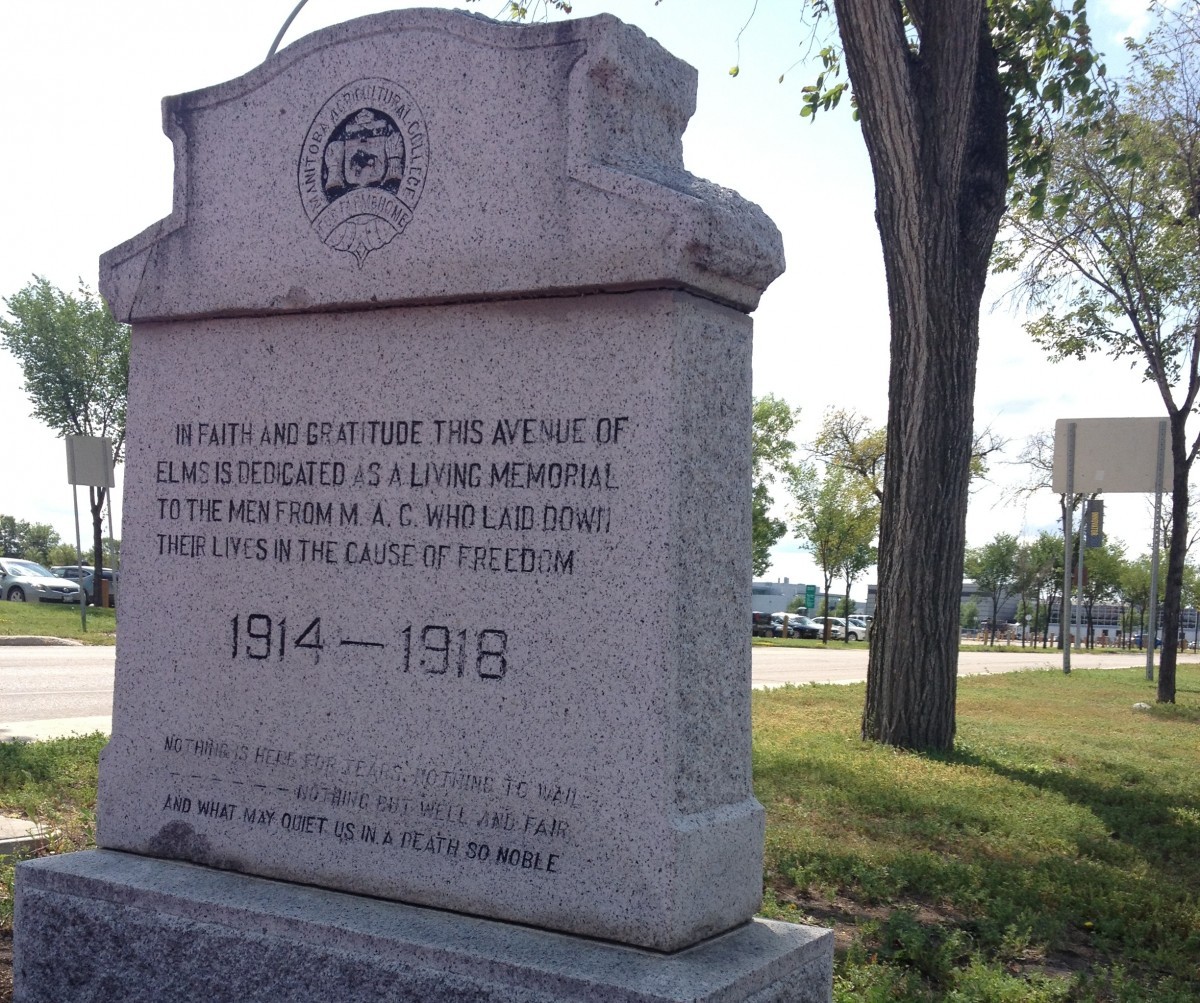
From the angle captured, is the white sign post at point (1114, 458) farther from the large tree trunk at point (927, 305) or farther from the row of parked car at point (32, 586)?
the row of parked car at point (32, 586)

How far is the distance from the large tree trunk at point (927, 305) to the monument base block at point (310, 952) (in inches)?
251

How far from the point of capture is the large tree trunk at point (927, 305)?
Answer: 31.0 ft

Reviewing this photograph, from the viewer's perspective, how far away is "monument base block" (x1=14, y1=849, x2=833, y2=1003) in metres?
3.18

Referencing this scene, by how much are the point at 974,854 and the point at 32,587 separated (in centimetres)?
3330

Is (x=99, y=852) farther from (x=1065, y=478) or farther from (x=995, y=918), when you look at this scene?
(x=1065, y=478)

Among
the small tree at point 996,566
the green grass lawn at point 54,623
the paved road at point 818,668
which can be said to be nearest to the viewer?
the paved road at point 818,668

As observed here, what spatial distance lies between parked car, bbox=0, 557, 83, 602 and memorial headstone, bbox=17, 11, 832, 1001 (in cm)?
3281

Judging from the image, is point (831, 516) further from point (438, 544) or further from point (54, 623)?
point (438, 544)

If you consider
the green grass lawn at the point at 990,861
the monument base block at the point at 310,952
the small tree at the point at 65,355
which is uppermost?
the small tree at the point at 65,355

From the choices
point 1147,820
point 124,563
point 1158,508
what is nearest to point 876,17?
point 1147,820

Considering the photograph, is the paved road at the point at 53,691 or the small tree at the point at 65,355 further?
the small tree at the point at 65,355

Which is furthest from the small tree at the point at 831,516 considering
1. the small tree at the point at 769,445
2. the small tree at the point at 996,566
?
the small tree at the point at 996,566

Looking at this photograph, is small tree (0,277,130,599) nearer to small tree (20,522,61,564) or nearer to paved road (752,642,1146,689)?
paved road (752,642,1146,689)

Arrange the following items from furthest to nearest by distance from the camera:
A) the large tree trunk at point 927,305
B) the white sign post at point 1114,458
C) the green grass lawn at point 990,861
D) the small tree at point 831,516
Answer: the small tree at point 831,516, the white sign post at point 1114,458, the large tree trunk at point 927,305, the green grass lawn at point 990,861
